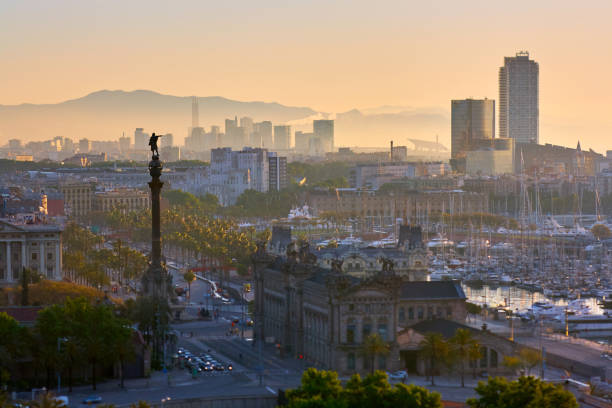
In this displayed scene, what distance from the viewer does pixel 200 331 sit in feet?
263

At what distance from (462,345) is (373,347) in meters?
4.53

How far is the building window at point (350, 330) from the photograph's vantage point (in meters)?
61.1

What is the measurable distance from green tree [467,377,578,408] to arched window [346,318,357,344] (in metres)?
15.5

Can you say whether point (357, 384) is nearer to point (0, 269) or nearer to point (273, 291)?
point (273, 291)

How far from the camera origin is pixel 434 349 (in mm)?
59844

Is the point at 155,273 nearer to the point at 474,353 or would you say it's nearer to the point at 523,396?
the point at 474,353

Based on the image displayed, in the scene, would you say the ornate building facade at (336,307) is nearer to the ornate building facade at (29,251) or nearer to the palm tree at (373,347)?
the palm tree at (373,347)

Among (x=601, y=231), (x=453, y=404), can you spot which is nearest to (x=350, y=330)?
(x=453, y=404)

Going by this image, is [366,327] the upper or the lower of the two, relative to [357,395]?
upper

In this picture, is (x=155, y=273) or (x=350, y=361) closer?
(x=350, y=361)

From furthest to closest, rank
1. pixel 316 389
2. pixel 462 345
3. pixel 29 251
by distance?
pixel 29 251, pixel 462 345, pixel 316 389

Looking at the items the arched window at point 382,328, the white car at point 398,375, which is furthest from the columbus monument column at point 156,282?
the white car at point 398,375

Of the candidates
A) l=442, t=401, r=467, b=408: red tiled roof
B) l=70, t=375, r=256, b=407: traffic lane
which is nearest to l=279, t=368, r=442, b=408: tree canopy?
l=442, t=401, r=467, b=408: red tiled roof

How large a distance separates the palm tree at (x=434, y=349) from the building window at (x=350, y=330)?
3640 millimetres
